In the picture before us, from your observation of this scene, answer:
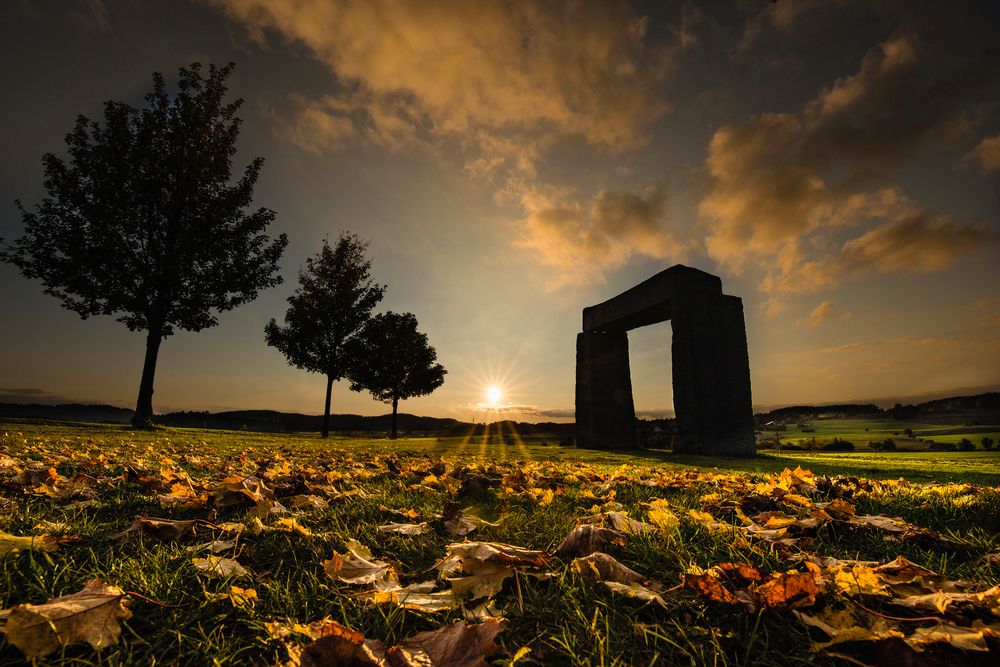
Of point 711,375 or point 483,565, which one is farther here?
point 711,375

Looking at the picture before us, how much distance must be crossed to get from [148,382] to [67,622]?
18.2 meters

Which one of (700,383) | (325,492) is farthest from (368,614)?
(700,383)

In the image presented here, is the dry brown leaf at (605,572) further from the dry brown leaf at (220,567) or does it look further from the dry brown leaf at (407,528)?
the dry brown leaf at (220,567)

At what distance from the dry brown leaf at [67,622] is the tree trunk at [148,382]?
17.3 m

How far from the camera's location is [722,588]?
3.80 ft

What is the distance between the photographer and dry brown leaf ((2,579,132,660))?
0.91 metres

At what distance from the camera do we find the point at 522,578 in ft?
4.47

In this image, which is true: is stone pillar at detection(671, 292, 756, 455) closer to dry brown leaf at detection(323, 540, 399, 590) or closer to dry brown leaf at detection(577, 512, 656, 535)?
dry brown leaf at detection(577, 512, 656, 535)

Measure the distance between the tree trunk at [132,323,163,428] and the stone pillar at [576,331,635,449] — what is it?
14.5 m

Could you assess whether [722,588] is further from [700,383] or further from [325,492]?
[700,383]

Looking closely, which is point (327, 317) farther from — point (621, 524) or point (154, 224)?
point (621, 524)

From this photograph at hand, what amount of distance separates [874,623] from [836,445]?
1852 cm

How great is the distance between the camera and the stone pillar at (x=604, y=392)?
564 inches

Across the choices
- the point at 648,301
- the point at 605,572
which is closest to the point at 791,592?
the point at 605,572
